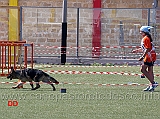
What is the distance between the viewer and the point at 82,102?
13.0 meters

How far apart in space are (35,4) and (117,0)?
12.5 ft

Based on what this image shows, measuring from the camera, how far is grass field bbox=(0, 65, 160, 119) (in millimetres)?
11297

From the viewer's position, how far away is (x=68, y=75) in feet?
65.8

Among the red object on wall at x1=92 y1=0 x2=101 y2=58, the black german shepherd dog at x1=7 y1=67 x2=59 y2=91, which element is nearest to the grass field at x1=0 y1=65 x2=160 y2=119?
the black german shepherd dog at x1=7 y1=67 x2=59 y2=91

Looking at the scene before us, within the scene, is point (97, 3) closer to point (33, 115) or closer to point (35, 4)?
point (35, 4)

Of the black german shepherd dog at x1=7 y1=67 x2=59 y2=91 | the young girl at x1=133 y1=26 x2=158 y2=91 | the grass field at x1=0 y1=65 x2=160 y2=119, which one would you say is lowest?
the grass field at x1=0 y1=65 x2=160 y2=119

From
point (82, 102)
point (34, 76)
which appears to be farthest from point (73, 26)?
point (82, 102)

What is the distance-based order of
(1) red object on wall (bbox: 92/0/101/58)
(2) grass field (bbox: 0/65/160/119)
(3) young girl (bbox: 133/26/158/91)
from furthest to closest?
(1) red object on wall (bbox: 92/0/101/58) < (3) young girl (bbox: 133/26/158/91) < (2) grass field (bbox: 0/65/160/119)

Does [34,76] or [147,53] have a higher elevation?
[147,53]

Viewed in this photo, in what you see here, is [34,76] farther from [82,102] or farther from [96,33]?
[96,33]

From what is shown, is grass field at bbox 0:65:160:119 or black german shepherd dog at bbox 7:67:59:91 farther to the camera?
black german shepherd dog at bbox 7:67:59:91

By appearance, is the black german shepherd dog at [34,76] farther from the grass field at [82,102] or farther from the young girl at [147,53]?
the young girl at [147,53]

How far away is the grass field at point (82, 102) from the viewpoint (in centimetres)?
1130

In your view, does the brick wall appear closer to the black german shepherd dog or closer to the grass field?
the grass field
